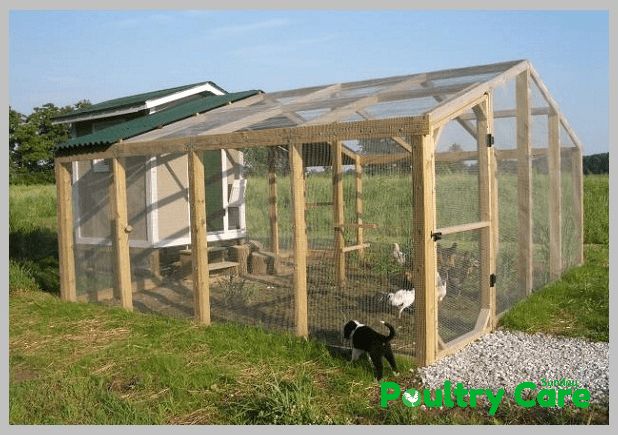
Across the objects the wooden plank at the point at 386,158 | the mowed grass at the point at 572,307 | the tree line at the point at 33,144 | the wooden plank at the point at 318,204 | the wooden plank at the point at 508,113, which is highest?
the tree line at the point at 33,144

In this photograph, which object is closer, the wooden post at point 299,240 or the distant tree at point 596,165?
the wooden post at point 299,240

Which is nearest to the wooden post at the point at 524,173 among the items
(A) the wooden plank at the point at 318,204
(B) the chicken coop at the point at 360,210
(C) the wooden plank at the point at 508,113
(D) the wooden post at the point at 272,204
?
(B) the chicken coop at the point at 360,210

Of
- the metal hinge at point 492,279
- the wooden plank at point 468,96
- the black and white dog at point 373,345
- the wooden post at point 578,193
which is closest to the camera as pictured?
the black and white dog at point 373,345

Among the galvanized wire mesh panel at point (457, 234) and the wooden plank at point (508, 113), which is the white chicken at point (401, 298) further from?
the wooden plank at point (508, 113)

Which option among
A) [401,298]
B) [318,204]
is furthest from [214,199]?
[401,298]

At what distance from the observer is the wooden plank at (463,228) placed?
5113 mm

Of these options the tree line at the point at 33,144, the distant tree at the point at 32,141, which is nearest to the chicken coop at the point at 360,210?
the tree line at the point at 33,144

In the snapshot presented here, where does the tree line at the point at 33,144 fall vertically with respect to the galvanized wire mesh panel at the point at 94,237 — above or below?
above

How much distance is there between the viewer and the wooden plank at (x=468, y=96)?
497 centimetres

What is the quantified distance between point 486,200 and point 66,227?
5370 mm

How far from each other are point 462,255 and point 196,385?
267 cm

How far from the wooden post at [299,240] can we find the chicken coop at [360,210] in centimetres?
1

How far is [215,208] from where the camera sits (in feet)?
28.7

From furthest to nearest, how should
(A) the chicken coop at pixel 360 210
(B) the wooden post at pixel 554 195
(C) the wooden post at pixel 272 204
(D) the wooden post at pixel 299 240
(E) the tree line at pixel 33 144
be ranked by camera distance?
1. (E) the tree line at pixel 33 144
2. (B) the wooden post at pixel 554 195
3. (C) the wooden post at pixel 272 204
4. (D) the wooden post at pixel 299 240
5. (A) the chicken coop at pixel 360 210
